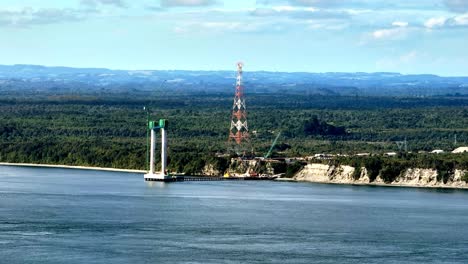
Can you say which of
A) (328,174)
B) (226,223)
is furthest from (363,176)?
(226,223)

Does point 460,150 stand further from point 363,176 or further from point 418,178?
point 418,178

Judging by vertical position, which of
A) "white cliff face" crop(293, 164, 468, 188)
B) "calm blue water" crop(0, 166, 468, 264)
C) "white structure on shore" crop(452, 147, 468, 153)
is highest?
"white structure on shore" crop(452, 147, 468, 153)

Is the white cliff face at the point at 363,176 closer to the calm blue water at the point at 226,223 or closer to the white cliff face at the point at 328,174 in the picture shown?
the white cliff face at the point at 328,174

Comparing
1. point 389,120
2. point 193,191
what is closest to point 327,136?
point 389,120

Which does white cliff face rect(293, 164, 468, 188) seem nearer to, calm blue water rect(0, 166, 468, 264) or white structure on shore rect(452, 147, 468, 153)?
calm blue water rect(0, 166, 468, 264)

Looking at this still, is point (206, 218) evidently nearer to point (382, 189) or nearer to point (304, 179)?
point (382, 189)

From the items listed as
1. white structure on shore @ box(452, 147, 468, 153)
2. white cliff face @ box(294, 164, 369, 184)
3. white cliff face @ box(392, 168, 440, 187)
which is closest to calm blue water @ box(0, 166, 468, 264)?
white cliff face @ box(392, 168, 440, 187)

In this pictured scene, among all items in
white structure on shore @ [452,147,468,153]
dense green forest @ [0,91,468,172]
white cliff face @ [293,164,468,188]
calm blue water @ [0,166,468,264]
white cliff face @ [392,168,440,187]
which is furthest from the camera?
dense green forest @ [0,91,468,172]
